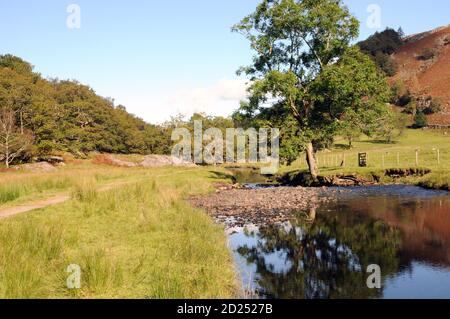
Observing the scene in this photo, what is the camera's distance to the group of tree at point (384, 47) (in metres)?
129

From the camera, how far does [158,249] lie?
1241cm

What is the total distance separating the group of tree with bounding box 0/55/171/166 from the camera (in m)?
59.8

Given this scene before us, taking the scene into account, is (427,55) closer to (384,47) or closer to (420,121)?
(384,47)

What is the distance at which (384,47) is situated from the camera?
144750 mm

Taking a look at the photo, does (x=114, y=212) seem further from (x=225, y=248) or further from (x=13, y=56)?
(x=13, y=56)

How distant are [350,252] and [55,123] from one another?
70.8m

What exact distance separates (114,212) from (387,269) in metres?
Result: 11.7

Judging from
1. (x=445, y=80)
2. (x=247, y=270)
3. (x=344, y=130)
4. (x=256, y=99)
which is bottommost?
(x=247, y=270)

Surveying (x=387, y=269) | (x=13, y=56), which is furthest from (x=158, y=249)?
(x=13, y=56)

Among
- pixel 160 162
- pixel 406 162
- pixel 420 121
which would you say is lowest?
pixel 160 162

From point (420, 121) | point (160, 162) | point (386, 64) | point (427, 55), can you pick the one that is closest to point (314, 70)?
point (160, 162)

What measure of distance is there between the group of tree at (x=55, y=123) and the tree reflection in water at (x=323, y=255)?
163ft

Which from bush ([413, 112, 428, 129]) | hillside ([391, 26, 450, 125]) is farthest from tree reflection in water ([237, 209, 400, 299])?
hillside ([391, 26, 450, 125])

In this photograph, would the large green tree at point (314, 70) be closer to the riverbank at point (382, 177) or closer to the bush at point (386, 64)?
the riverbank at point (382, 177)
